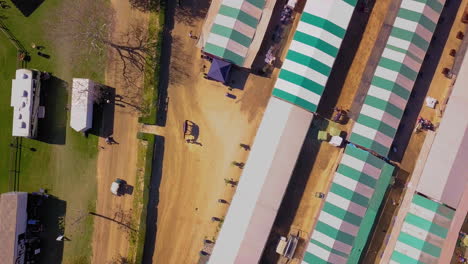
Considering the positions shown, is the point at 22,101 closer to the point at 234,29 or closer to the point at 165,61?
the point at 165,61

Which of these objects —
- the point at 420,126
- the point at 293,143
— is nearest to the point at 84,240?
the point at 293,143

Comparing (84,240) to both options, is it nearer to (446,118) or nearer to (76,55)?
(76,55)

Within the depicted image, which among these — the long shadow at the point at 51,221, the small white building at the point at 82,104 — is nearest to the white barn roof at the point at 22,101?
the small white building at the point at 82,104

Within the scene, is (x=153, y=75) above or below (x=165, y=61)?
below

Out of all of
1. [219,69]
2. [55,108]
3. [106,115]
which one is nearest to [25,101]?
[55,108]

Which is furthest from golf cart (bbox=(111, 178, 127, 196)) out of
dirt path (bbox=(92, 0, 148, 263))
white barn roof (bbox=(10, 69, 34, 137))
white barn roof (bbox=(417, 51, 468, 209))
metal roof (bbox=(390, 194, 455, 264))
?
white barn roof (bbox=(417, 51, 468, 209))
